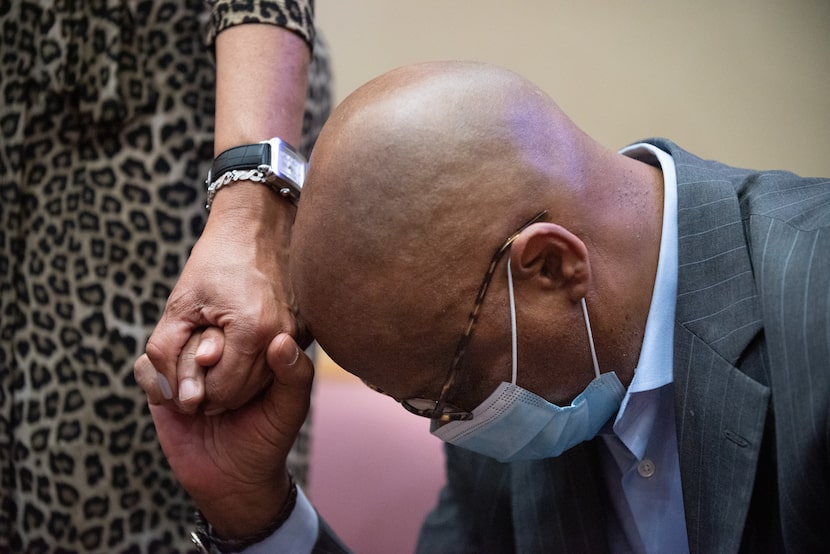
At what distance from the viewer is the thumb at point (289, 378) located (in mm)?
965

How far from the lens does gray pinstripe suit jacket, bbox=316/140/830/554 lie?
774 millimetres

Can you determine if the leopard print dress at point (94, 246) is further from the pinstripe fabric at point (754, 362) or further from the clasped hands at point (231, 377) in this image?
the pinstripe fabric at point (754, 362)

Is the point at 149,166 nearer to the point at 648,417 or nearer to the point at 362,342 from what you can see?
the point at 362,342

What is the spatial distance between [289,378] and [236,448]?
0.13 metres

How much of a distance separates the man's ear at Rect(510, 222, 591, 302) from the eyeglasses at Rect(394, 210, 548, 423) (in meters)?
0.01

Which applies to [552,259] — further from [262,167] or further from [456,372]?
[262,167]

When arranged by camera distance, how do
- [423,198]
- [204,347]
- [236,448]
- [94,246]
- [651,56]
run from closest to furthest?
[423,198] → [204,347] → [236,448] → [94,246] → [651,56]

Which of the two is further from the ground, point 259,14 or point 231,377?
point 259,14

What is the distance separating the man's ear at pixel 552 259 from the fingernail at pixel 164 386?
1.38ft

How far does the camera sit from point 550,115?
89cm

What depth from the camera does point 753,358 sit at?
2.82 feet

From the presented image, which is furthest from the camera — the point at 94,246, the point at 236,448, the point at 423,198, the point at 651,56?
the point at 651,56

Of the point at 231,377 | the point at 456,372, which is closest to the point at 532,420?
the point at 456,372

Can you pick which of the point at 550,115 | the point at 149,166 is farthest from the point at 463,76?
the point at 149,166
